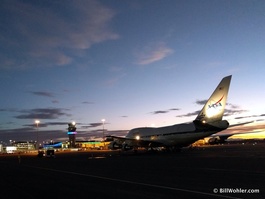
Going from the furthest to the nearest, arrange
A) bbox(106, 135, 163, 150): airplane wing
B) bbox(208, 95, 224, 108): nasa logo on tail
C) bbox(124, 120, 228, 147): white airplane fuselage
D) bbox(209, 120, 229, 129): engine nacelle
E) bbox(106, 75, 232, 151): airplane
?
bbox(106, 135, 163, 150): airplane wing
bbox(124, 120, 228, 147): white airplane fuselage
bbox(208, 95, 224, 108): nasa logo on tail
bbox(106, 75, 232, 151): airplane
bbox(209, 120, 229, 129): engine nacelle

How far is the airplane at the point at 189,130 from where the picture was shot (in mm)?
45969

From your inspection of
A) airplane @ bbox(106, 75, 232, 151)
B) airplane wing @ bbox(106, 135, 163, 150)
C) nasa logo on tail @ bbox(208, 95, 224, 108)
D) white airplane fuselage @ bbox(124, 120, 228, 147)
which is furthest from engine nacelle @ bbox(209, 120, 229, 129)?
airplane wing @ bbox(106, 135, 163, 150)

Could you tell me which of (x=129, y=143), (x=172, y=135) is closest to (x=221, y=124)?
(x=172, y=135)

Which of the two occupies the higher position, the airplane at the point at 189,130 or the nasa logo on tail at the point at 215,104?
the nasa logo on tail at the point at 215,104

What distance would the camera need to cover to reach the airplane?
45969 millimetres

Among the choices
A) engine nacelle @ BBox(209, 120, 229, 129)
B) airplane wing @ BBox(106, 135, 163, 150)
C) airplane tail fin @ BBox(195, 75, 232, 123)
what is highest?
airplane tail fin @ BBox(195, 75, 232, 123)

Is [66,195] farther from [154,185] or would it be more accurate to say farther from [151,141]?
[151,141]

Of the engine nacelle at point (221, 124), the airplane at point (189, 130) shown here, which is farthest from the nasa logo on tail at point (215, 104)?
the engine nacelle at point (221, 124)

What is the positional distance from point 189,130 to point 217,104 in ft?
25.3

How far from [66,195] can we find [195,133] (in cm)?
3939

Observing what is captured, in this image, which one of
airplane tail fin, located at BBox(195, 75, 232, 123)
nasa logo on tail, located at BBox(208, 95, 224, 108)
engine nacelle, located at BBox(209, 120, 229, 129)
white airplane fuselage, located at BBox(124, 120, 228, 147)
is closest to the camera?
airplane tail fin, located at BBox(195, 75, 232, 123)

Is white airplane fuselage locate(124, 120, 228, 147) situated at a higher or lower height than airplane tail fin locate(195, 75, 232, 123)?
lower

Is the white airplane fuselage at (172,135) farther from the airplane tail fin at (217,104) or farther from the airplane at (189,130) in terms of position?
the airplane tail fin at (217,104)

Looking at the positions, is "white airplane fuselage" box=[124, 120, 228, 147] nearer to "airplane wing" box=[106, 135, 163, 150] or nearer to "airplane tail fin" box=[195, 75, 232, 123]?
"airplane wing" box=[106, 135, 163, 150]
